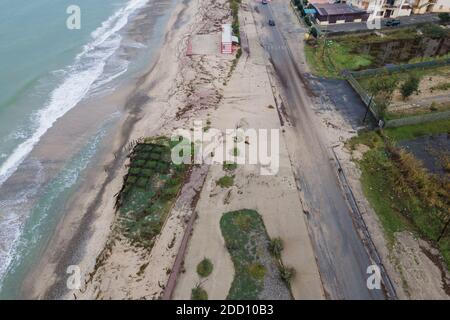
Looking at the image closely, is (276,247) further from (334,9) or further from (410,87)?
(334,9)

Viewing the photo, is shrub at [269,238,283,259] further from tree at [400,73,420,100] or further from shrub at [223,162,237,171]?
tree at [400,73,420,100]

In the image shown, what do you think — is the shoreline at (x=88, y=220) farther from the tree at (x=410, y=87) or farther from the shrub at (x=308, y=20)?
the shrub at (x=308, y=20)

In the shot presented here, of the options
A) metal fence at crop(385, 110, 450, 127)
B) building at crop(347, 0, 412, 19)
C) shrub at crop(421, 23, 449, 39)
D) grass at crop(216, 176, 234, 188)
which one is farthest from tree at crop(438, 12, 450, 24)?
grass at crop(216, 176, 234, 188)

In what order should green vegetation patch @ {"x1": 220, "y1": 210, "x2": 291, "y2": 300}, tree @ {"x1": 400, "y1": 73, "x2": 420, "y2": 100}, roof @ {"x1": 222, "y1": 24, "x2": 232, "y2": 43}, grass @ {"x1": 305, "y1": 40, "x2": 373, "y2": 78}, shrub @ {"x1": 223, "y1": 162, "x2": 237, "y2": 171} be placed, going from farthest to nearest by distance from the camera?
roof @ {"x1": 222, "y1": 24, "x2": 232, "y2": 43} → grass @ {"x1": 305, "y1": 40, "x2": 373, "y2": 78} → tree @ {"x1": 400, "y1": 73, "x2": 420, "y2": 100} → shrub @ {"x1": 223, "y1": 162, "x2": 237, "y2": 171} → green vegetation patch @ {"x1": 220, "y1": 210, "x2": 291, "y2": 300}

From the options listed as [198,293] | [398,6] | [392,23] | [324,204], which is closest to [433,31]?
[392,23]

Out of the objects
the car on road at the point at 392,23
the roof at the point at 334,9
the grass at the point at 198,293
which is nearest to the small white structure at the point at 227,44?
the roof at the point at 334,9

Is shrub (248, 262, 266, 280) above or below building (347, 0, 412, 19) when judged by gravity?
below
